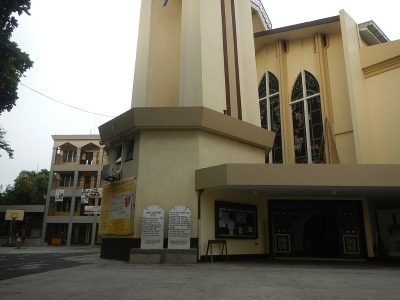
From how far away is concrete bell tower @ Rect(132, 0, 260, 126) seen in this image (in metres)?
15.9

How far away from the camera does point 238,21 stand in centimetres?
1916

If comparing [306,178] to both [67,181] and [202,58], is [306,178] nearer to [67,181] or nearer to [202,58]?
[202,58]

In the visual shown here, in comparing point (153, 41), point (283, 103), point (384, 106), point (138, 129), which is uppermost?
point (153, 41)

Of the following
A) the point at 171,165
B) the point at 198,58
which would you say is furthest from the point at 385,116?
the point at 171,165

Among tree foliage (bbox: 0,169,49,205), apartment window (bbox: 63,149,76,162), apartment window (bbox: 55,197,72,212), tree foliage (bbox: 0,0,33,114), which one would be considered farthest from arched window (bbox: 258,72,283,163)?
tree foliage (bbox: 0,169,49,205)

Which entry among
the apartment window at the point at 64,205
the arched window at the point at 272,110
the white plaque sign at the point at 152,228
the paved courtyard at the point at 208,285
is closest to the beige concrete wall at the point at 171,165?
the white plaque sign at the point at 152,228

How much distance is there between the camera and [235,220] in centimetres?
1392

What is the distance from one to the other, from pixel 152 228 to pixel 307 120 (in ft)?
37.3

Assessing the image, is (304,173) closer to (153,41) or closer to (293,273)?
(293,273)

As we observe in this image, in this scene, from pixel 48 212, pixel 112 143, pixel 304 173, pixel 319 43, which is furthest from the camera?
pixel 48 212

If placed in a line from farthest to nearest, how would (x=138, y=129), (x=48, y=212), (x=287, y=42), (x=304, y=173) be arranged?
(x=48, y=212) < (x=287, y=42) < (x=138, y=129) < (x=304, y=173)

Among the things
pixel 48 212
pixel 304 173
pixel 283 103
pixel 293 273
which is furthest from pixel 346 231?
pixel 48 212

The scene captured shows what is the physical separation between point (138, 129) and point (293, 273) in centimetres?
766

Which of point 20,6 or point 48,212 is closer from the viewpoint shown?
point 20,6
